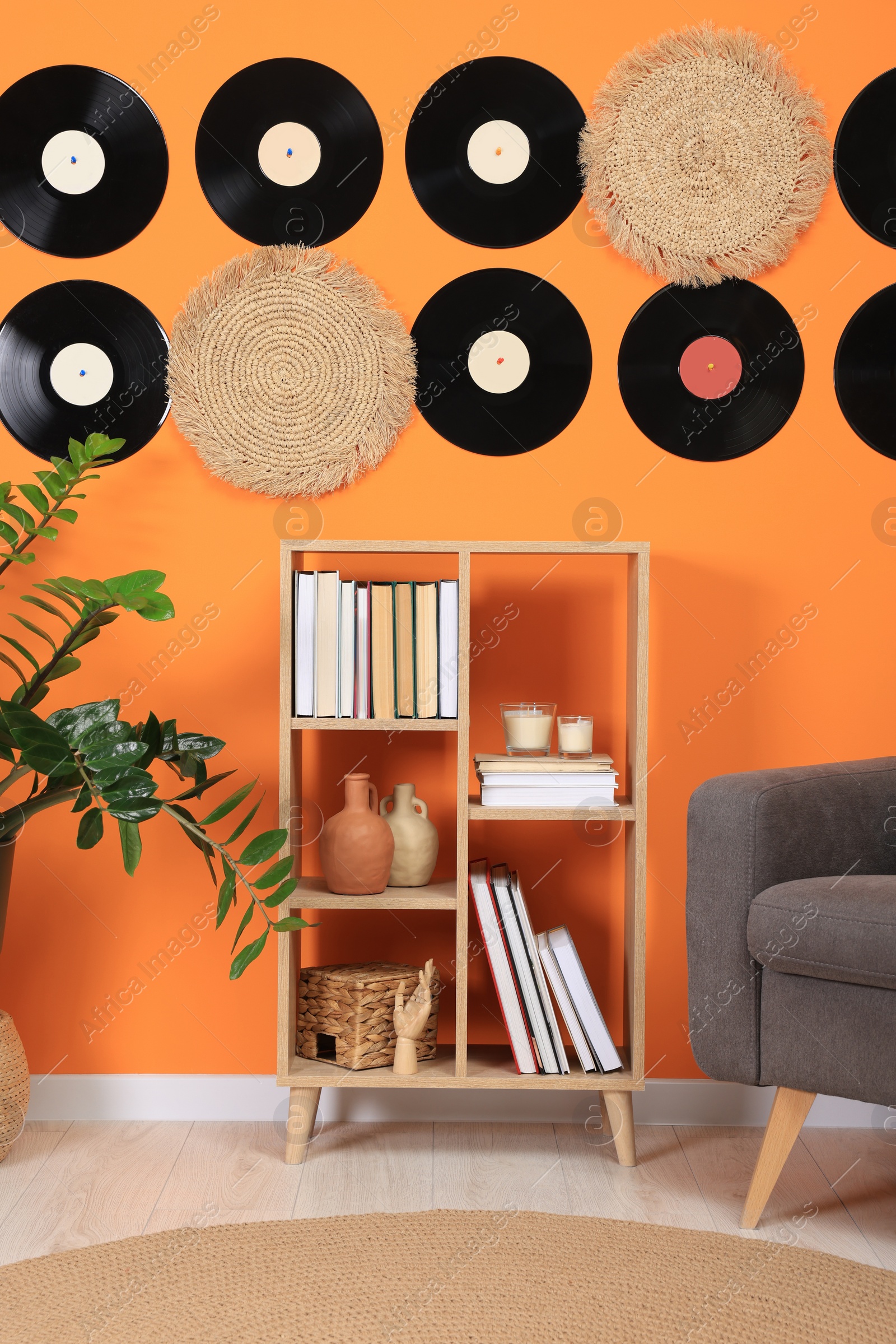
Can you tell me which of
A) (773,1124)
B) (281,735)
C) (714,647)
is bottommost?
(773,1124)

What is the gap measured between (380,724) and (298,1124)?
2.48 feet

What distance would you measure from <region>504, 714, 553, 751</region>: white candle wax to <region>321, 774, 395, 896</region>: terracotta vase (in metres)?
0.30

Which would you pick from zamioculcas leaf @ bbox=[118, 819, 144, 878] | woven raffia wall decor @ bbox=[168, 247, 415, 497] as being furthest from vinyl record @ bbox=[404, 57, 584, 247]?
zamioculcas leaf @ bbox=[118, 819, 144, 878]

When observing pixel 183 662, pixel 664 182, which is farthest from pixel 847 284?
pixel 183 662

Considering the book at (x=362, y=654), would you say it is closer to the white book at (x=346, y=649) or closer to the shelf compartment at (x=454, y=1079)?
the white book at (x=346, y=649)

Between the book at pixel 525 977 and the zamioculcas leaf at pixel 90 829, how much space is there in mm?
729

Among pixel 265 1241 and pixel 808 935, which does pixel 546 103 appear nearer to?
pixel 808 935

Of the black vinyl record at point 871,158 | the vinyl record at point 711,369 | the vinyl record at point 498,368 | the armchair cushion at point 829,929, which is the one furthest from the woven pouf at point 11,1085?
the black vinyl record at point 871,158

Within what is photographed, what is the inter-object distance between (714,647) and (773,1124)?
3.15ft

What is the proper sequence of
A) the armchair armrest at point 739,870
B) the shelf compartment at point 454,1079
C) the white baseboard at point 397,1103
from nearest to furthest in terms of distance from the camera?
the armchair armrest at point 739,870 < the shelf compartment at point 454,1079 < the white baseboard at point 397,1103

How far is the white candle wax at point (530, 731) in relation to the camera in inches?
80.1

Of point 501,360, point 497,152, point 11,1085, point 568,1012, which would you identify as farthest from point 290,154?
point 11,1085

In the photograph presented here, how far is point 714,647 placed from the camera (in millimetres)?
2273

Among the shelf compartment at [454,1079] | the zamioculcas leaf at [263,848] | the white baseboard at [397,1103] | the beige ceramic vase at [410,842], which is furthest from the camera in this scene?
the white baseboard at [397,1103]
